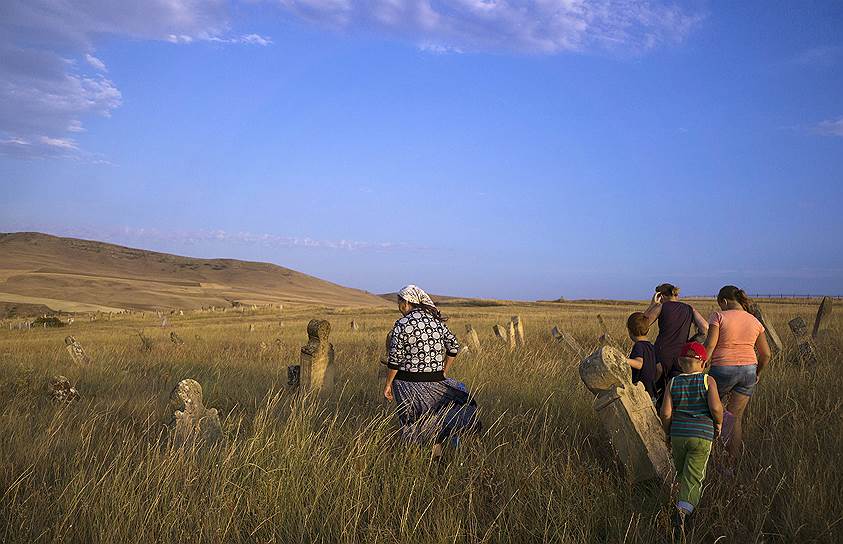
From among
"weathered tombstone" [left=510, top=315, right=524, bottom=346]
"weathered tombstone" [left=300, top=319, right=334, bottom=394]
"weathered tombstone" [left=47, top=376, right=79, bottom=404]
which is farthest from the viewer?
"weathered tombstone" [left=510, top=315, right=524, bottom=346]

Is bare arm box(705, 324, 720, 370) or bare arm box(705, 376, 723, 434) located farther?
bare arm box(705, 324, 720, 370)

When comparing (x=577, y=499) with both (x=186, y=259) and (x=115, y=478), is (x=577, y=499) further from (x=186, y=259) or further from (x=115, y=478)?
(x=186, y=259)

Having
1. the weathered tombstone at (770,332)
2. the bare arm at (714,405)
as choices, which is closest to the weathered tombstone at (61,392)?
the bare arm at (714,405)

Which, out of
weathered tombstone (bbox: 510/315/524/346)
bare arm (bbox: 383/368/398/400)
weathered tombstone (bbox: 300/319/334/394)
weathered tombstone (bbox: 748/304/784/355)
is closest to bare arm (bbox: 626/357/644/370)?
bare arm (bbox: 383/368/398/400)

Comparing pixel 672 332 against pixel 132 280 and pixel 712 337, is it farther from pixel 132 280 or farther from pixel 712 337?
pixel 132 280

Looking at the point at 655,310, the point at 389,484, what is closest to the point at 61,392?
the point at 389,484

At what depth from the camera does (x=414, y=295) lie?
18.1 ft

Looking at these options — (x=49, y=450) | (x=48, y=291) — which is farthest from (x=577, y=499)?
(x=48, y=291)

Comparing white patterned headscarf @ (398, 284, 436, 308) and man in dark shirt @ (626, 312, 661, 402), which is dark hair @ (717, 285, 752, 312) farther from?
white patterned headscarf @ (398, 284, 436, 308)

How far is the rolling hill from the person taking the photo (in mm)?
63906

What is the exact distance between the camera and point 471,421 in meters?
5.28

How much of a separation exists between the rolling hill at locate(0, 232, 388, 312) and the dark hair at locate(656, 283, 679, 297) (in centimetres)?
5536

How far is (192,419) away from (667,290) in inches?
206

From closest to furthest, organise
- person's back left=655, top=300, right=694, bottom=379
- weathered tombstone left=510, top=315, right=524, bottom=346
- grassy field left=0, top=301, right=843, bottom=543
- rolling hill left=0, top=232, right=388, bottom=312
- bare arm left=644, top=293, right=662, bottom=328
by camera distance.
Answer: grassy field left=0, top=301, right=843, bottom=543
person's back left=655, top=300, right=694, bottom=379
bare arm left=644, top=293, right=662, bottom=328
weathered tombstone left=510, top=315, right=524, bottom=346
rolling hill left=0, top=232, right=388, bottom=312
